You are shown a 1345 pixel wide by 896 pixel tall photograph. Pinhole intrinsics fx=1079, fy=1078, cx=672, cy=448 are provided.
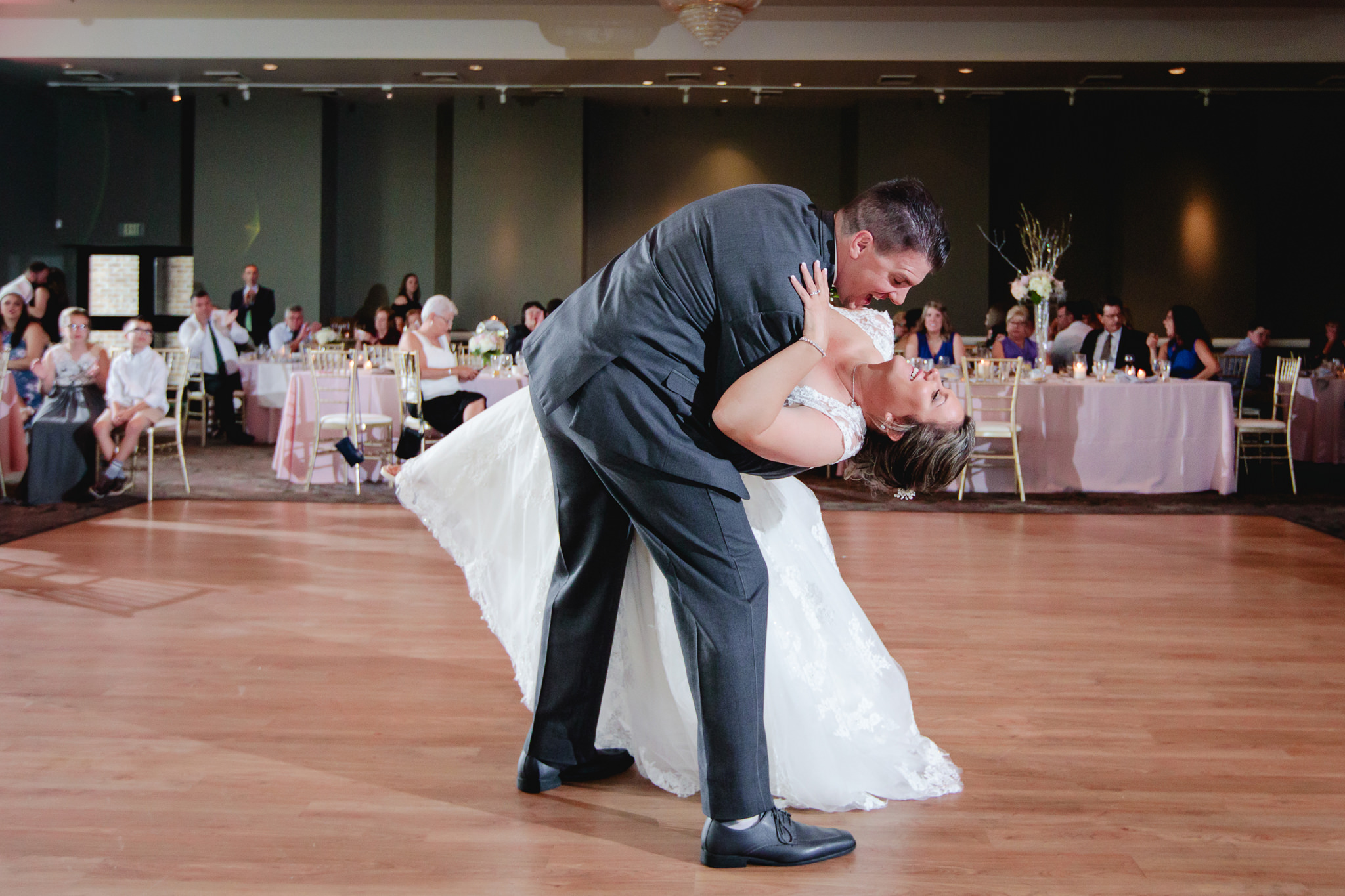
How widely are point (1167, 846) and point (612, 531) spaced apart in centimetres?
126

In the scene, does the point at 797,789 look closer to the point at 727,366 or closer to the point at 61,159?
the point at 727,366

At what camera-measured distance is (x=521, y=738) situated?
270 cm

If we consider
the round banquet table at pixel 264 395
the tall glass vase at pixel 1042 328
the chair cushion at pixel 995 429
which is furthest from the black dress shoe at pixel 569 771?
the round banquet table at pixel 264 395

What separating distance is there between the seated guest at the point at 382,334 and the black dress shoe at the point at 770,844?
8503mm

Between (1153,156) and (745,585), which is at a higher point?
(1153,156)

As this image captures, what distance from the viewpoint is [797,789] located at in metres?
2.27

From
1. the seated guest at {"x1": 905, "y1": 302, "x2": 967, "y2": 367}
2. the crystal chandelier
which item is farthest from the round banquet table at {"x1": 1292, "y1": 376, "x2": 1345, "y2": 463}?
the crystal chandelier

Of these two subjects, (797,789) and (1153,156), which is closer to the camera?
(797,789)

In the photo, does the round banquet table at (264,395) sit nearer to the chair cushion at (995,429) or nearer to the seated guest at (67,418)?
the seated guest at (67,418)

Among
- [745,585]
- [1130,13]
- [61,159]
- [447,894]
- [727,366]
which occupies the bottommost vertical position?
[447,894]

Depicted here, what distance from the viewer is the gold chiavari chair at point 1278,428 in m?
7.30

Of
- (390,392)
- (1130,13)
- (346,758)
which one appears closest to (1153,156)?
(1130,13)

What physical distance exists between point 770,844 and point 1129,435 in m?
5.60

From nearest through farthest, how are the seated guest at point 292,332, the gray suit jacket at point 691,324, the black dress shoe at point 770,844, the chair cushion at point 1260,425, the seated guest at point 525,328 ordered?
the gray suit jacket at point 691,324 → the black dress shoe at point 770,844 → the chair cushion at point 1260,425 → the seated guest at point 525,328 → the seated guest at point 292,332
